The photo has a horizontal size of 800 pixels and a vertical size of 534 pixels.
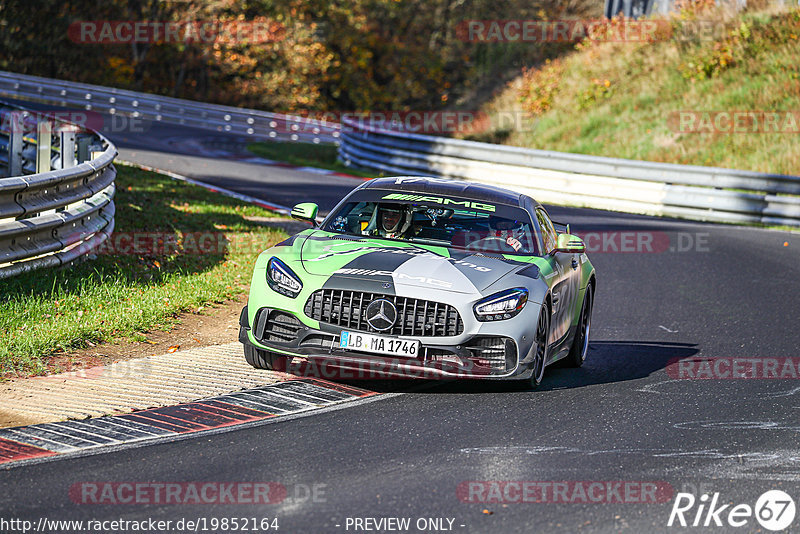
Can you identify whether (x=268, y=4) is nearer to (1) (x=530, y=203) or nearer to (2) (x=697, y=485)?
(1) (x=530, y=203)

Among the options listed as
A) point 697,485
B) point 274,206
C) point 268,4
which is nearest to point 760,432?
point 697,485

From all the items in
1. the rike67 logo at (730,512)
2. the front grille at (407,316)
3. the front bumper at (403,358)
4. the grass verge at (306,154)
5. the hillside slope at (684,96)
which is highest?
the hillside slope at (684,96)

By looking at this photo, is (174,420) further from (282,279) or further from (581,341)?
(581,341)

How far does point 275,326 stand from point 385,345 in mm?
840

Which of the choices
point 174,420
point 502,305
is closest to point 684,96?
point 502,305

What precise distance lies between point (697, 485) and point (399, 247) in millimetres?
3121

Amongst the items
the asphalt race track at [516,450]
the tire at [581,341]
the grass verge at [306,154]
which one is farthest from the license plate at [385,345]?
the grass verge at [306,154]

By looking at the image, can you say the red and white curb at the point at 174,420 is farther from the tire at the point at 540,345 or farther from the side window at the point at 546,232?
the side window at the point at 546,232

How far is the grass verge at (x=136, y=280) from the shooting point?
850cm

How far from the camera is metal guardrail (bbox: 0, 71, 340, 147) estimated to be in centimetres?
3534

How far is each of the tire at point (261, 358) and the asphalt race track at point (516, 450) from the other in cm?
80

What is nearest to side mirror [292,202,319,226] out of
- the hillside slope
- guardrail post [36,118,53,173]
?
guardrail post [36,118,53,173]

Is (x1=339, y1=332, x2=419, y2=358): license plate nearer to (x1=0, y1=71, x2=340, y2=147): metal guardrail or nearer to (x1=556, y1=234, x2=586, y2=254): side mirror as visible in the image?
(x1=556, y1=234, x2=586, y2=254): side mirror

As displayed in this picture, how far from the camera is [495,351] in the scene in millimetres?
7488
